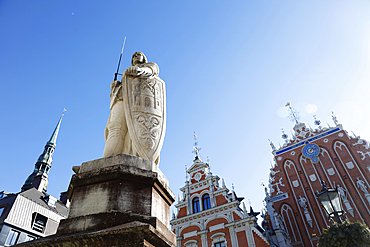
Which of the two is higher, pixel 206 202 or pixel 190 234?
pixel 206 202

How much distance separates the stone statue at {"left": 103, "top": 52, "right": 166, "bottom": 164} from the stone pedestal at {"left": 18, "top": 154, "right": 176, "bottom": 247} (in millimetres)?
439

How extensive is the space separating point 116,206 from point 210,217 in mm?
17358

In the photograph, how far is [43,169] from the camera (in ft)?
147

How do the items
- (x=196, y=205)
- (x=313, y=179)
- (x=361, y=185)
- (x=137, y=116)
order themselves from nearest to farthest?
(x=137, y=116) < (x=361, y=185) < (x=196, y=205) < (x=313, y=179)

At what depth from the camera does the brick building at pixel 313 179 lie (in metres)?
19.1

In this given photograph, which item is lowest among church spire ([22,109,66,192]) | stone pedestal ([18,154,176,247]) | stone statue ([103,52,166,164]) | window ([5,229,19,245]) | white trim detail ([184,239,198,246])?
stone pedestal ([18,154,176,247])

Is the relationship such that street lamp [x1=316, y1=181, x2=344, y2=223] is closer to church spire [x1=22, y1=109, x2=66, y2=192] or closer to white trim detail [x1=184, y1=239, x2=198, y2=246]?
white trim detail [x1=184, y1=239, x2=198, y2=246]

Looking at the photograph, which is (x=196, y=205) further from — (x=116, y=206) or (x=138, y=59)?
(x=116, y=206)

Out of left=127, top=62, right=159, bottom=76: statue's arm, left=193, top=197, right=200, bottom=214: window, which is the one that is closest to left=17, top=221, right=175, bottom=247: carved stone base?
left=127, top=62, right=159, bottom=76: statue's arm

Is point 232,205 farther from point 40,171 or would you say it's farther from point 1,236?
point 40,171

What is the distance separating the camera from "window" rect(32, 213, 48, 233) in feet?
65.5

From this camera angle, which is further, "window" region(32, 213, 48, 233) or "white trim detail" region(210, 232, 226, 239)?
"window" region(32, 213, 48, 233)

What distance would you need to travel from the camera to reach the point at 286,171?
78.5 feet

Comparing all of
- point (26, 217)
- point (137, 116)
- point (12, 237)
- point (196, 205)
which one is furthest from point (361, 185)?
point (26, 217)
